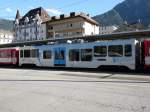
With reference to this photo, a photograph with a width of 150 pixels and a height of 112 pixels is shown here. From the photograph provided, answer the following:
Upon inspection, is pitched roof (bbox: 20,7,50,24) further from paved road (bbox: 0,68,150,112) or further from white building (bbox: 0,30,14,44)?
paved road (bbox: 0,68,150,112)

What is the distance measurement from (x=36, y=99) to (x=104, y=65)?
49.7 ft

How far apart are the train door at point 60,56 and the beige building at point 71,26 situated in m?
52.7

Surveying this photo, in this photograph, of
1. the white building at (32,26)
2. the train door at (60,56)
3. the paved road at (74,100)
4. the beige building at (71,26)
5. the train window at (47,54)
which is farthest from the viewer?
the white building at (32,26)

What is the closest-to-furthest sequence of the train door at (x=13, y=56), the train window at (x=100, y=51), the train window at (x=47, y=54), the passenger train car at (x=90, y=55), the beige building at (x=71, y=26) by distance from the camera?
the passenger train car at (x=90, y=55) < the train window at (x=100, y=51) < the train window at (x=47, y=54) < the train door at (x=13, y=56) < the beige building at (x=71, y=26)

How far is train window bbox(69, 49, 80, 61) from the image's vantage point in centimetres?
2834

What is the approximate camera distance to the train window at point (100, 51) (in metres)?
25.8

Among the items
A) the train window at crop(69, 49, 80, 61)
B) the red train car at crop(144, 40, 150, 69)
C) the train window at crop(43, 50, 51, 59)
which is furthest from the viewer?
the train window at crop(43, 50, 51, 59)


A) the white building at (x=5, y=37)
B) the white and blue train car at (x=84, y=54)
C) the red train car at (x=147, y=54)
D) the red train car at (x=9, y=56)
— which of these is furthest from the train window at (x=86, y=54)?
the white building at (x=5, y=37)

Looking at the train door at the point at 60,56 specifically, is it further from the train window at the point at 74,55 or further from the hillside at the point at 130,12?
the hillside at the point at 130,12

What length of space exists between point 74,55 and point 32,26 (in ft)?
270

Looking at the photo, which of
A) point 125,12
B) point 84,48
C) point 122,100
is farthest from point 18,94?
point 125,12

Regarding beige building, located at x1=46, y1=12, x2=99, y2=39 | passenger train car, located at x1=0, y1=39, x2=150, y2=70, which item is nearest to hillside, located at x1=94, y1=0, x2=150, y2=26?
beige building, located at x1=46, y1=12, x2=99, y2=39

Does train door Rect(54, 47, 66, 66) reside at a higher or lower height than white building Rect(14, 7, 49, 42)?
lower

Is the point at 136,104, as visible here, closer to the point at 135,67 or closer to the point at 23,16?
the point at 135,67
